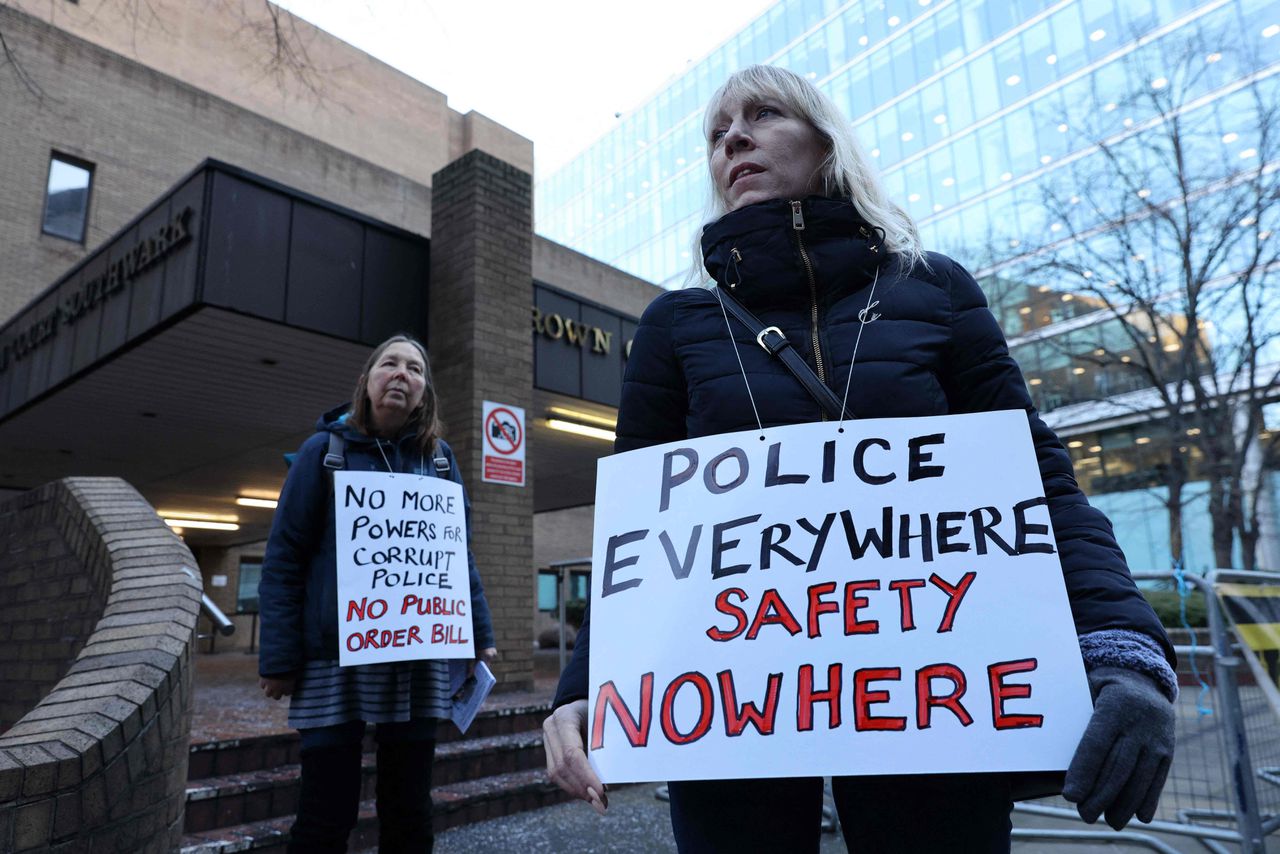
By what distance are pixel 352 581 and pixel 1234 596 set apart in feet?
13.5

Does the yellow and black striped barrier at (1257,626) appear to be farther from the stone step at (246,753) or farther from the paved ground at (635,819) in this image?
the stone step at (246,753)

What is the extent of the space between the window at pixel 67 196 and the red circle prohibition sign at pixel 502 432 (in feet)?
37.0

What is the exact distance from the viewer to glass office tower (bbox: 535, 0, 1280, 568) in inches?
821

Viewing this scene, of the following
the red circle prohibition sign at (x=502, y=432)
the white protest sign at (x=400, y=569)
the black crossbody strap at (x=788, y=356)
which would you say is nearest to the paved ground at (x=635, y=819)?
the white protest sign at (x=400, y=569)

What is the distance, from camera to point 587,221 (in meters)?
60.3

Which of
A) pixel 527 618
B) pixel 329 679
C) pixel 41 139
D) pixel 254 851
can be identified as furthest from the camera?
pixel 41 139

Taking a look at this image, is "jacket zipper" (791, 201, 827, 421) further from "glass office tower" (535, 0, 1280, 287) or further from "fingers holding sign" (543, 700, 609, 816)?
"glass office tower" (535, 0, 1280, 287)

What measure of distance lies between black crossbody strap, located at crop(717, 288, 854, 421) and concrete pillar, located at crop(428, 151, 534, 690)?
648 centimetres

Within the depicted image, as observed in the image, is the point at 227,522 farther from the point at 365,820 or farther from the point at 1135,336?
the point at 1135,336

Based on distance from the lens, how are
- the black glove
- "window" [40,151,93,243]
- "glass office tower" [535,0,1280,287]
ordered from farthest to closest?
1. "glass office tower" [535,0,1280,287]
2. "window" [40,151,93,243]
3. the black glove

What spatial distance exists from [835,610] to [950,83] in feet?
132

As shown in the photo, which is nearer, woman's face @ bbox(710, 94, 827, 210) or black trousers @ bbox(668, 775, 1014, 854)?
black trousers @ bbox(668, 775, 1014, 854)

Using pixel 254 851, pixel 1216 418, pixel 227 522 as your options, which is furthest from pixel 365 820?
pixel 227 522

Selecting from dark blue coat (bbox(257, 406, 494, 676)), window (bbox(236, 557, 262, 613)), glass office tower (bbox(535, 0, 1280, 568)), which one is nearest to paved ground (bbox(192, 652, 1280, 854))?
dark blue coat (bbox(257, 406, 494, 676))
